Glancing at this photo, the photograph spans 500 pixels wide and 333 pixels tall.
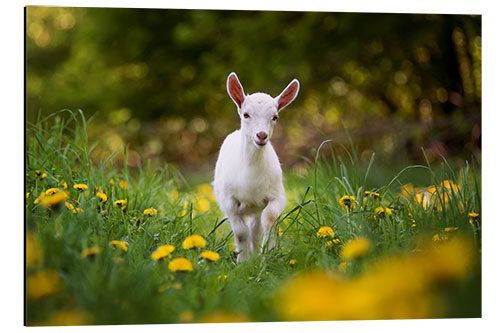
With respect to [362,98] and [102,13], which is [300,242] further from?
[362,98]

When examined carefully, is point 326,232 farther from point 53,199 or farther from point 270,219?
point 53,199

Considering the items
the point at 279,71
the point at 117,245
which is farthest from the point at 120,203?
the point at 279,71

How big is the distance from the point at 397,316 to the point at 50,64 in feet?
12.6

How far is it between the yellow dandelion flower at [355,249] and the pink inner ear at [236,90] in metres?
1.09

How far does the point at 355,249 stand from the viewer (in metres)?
2.95

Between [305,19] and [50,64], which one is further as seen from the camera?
[50,64]

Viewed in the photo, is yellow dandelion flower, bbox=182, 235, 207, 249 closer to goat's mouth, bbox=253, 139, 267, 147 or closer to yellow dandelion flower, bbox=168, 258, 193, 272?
yellow dandelion flower, bbox=168, 258, 193, 272

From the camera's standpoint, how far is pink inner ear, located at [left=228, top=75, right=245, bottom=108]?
11.9ft

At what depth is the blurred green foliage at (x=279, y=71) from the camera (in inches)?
173

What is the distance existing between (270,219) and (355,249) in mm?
904

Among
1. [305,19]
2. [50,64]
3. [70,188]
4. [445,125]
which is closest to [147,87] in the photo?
[50,64]

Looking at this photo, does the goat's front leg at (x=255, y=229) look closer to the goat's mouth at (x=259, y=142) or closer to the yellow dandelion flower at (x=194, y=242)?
the goat's mouth at (x=259, y=142)

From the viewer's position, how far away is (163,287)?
290cm

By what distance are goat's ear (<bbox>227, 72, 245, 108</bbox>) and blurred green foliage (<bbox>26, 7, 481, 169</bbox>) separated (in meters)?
0.59
